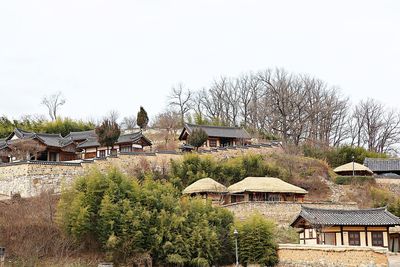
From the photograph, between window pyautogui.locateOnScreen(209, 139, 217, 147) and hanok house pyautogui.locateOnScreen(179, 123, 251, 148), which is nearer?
Answer: hanok house pyautogui.locateOnScreen(179, 123, 251, 148)

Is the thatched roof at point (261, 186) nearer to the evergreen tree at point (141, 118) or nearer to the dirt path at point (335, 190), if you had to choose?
the dirt path at point (335, 190)

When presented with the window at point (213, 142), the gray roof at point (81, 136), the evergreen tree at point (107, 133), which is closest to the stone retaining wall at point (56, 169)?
the evergreen tree at point (107, 133)

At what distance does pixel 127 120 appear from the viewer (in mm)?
71125

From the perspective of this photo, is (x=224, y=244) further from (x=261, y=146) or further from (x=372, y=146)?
(x=372, y=146)

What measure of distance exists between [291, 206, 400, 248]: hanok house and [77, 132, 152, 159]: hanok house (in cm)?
1943

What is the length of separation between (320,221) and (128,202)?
9.29 meters

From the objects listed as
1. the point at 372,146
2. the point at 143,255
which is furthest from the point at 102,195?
the point at 372,146

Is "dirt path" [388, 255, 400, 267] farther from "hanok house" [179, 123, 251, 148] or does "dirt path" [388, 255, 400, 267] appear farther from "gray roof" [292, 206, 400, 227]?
"hanok house" [179, 123, 251, 148]

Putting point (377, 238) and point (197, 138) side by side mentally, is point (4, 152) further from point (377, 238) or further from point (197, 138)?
point (377, 238)

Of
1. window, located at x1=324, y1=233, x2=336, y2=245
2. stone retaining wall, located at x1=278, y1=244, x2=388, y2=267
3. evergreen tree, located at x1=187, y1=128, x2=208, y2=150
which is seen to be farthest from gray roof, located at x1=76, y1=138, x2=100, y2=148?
stone retaining wall, located at x1=278, y1=244, x2=388, y2=267

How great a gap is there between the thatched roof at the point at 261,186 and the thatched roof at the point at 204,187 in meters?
0.86

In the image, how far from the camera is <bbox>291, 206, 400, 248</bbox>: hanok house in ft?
91.9

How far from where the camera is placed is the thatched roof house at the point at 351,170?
1629 inches

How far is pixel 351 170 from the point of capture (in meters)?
41.5
